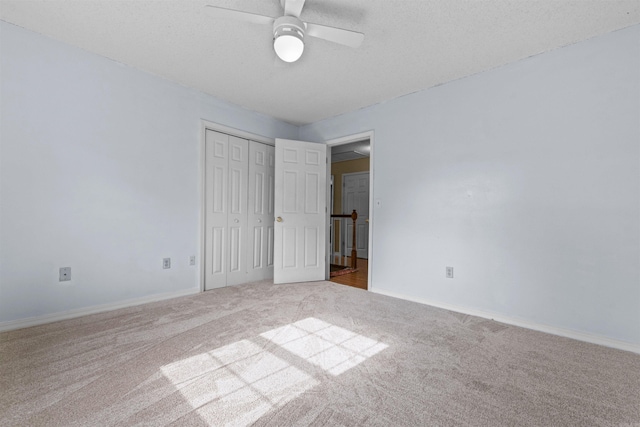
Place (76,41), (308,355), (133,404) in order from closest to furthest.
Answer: (133,404)
(308,355)
(76,41)

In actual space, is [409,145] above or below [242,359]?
above

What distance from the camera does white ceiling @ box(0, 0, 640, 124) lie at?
6.48 ft

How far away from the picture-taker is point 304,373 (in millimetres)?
1693


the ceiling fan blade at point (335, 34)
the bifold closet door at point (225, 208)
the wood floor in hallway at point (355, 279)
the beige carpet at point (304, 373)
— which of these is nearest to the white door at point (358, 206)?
the wood floor in hallway at point (355, 279)

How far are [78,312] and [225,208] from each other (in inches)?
69.7

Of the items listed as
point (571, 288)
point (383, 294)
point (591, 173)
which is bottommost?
point (383, 294)

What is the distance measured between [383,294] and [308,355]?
5.88ft

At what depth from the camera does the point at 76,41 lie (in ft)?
8.02

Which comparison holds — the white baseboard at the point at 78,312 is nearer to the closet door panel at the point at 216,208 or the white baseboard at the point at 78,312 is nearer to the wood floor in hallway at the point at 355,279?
the closet door panel at the point at 216,208

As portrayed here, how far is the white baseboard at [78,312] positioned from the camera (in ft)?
7.32

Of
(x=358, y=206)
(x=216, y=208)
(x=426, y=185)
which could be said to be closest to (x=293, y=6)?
(x=426, y=185)

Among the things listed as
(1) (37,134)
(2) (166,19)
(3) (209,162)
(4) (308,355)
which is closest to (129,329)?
(4) (308,355)

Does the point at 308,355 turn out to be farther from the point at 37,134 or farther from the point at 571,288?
the point at 37,134

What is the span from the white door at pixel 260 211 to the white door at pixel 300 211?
1.00 ft
